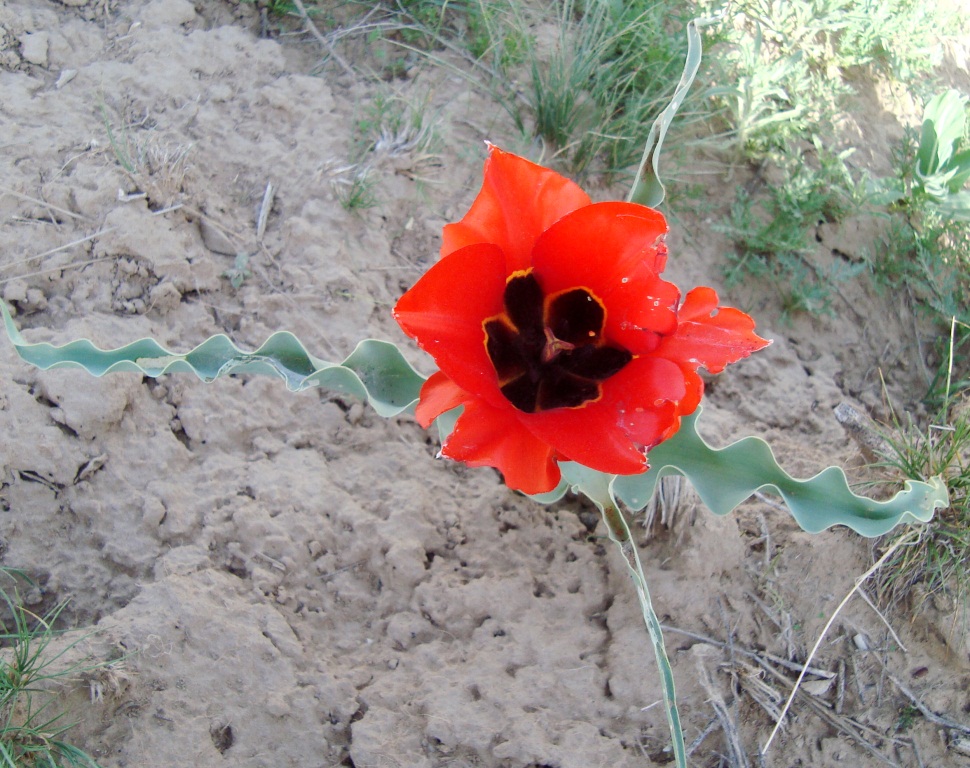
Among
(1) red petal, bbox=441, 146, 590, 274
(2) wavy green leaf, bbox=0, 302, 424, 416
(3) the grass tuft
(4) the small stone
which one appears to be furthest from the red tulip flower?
(4) the small stone

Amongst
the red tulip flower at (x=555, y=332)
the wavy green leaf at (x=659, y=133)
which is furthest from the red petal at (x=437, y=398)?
the wavy green leaf at (x=659, y=133)

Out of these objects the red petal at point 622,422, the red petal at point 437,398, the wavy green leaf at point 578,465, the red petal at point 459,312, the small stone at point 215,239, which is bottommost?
the small stone at point 215,239

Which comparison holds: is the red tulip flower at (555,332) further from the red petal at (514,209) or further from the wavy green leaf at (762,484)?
the wavy green leaf at (762,484)

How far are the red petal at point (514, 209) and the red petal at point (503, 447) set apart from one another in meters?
0.26

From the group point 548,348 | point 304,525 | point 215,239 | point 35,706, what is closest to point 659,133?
point 548,348

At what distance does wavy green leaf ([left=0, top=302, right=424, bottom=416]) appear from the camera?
148 cm

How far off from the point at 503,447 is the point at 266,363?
0.57 m

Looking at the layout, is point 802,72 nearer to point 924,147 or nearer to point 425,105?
point 924,147

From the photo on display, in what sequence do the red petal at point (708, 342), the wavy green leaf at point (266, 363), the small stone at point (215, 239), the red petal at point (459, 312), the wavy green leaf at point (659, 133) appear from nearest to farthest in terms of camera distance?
1. the red petal at point (459, 312)
2. the red petal at point (708, 342)
3. the wavy green leaf at point (659, 133)
4. the wavy green leaf at point (266, 363)
5. the small stone at point (215, 239)

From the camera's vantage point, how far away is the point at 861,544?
1.86 meters

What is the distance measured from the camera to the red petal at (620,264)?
1.19 m

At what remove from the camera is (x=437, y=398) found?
122 centimetres

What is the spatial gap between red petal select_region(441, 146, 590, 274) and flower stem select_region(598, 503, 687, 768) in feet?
1.69

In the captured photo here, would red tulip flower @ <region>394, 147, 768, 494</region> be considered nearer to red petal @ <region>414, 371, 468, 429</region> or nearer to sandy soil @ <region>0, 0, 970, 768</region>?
red petal @ <region>414, 371, 468, 429</region>
